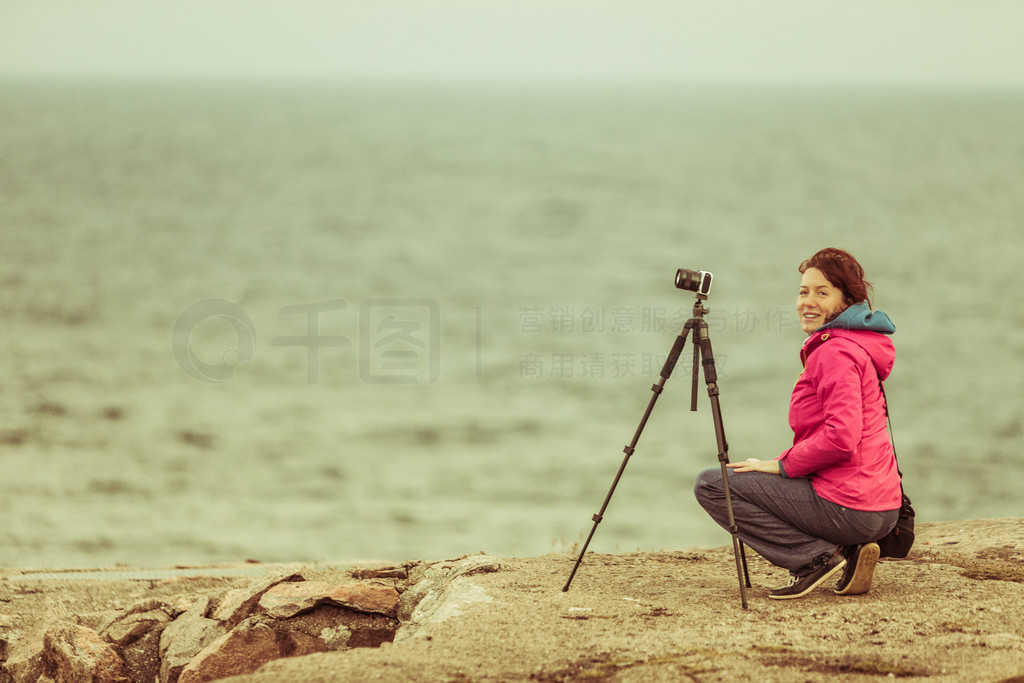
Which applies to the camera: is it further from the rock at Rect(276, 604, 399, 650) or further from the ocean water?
the ocean water

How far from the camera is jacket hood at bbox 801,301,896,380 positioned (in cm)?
461

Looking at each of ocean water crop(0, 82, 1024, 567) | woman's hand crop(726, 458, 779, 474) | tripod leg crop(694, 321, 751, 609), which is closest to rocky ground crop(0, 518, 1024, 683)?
tripod leg crop(694, 321, 751, 609)

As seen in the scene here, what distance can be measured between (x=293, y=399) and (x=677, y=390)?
8878 millimetres

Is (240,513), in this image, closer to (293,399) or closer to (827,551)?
(293,399)

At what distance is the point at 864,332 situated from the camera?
4.67 metres

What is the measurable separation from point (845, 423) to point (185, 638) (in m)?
3.56

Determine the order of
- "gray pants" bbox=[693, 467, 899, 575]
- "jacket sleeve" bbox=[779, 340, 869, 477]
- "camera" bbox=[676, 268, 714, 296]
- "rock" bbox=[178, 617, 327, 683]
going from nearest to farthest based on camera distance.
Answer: "jacket sleeve" bbox=[779, 340, 869, 477] < "gray pants" bbox=[693, 467, 899, 575] < "camera" bbox=[676, 268, 714, 296] < "rock" bbox=[178, 617, 327, 683]

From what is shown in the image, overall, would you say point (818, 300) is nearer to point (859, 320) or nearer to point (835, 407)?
point (859, 320)

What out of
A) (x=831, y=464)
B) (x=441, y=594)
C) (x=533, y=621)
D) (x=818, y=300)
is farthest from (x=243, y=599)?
(x=818, y=300)

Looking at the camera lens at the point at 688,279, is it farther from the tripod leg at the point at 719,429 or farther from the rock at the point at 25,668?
the rock at the point at 25,668

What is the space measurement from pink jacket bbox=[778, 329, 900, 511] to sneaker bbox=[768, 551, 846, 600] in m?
0.31

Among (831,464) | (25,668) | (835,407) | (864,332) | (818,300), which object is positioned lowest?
(25,668)

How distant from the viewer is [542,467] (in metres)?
19.1

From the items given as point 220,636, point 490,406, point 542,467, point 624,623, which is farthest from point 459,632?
point 490,406
